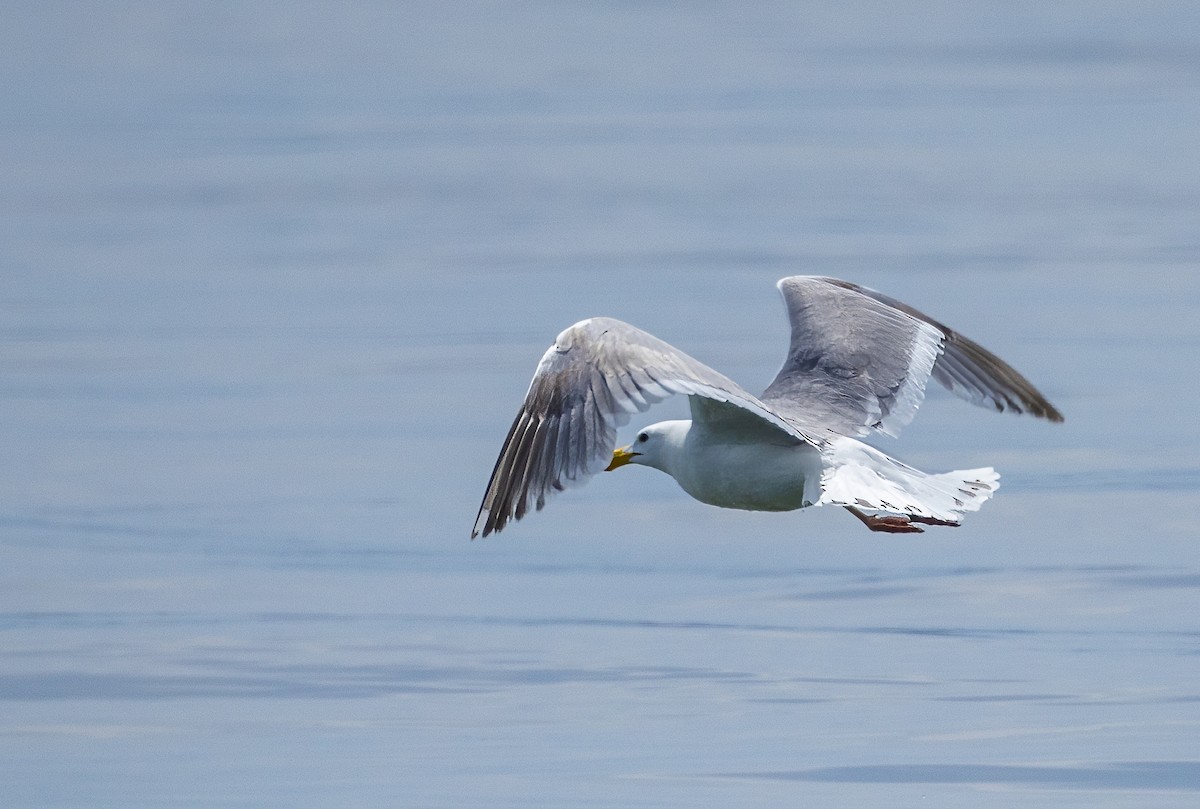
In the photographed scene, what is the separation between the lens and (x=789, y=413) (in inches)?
367

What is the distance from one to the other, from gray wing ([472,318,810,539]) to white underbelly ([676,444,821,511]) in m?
0.44

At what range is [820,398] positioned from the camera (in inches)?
383

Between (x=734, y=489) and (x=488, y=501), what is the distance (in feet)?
3.77

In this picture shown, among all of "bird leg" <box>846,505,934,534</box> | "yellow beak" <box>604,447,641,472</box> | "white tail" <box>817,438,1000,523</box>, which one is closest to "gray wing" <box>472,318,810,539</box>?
"white tail" <box>817,438,1000,523</box>

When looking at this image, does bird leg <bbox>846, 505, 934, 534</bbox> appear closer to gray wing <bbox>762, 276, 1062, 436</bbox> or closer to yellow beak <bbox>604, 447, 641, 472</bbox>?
gray wing <bbox>762, 276, 1062, 436</bbox>

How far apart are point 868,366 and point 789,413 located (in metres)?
0.78

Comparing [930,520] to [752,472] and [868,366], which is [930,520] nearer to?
[752,472]

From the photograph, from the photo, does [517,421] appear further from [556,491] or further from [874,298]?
[874,298]

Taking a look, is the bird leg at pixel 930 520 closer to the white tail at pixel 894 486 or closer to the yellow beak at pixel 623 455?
the white tail at pixel 894 486

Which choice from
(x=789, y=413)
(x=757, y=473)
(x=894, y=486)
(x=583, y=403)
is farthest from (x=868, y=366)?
(x=583, y=403)

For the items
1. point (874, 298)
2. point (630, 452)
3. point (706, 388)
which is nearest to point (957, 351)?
point (874, 298)

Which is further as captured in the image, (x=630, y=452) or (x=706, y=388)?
(x=630, y=452)

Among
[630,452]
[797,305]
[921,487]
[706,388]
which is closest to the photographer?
[706,388]

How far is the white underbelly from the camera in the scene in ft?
29.7
